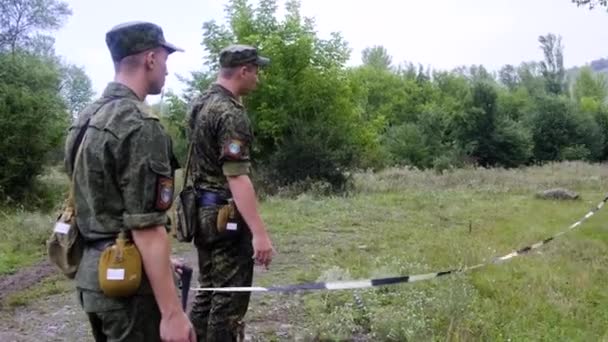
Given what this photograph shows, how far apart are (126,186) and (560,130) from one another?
45.7 m

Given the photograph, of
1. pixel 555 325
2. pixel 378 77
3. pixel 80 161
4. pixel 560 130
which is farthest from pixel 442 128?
pixel 80 161

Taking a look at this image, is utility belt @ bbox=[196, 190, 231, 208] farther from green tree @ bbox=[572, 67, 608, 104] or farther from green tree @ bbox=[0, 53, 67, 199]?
green tree @ bbox=[572, 67, 608, 104]

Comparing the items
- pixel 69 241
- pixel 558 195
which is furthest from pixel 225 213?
pixel 558 195

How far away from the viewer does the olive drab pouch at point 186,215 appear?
12.6ft

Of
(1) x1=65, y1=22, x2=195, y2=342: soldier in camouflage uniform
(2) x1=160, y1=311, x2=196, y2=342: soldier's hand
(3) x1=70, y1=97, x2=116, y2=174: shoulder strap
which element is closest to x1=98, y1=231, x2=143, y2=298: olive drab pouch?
(1) x1=65, y1=22, x2=195, y2=342: soldier in camouflage uniform

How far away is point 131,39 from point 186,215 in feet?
5.49

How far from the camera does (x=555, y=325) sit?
16.9 feet

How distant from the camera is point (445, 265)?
23.7 feet

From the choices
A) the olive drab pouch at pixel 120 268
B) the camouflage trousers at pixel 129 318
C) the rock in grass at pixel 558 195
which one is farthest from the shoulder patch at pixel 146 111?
the rock in grass at pixel 558 195

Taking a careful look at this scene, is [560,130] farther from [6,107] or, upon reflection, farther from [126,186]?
[126,186]

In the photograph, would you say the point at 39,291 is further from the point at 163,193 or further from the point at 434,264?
the point at 163,193

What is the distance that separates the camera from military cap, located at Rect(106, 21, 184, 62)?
7.75ft

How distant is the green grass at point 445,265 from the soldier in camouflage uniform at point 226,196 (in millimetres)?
1344

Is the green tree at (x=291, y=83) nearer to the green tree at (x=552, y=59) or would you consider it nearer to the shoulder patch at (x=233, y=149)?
the shoulder patch at (x=233, y=149)
